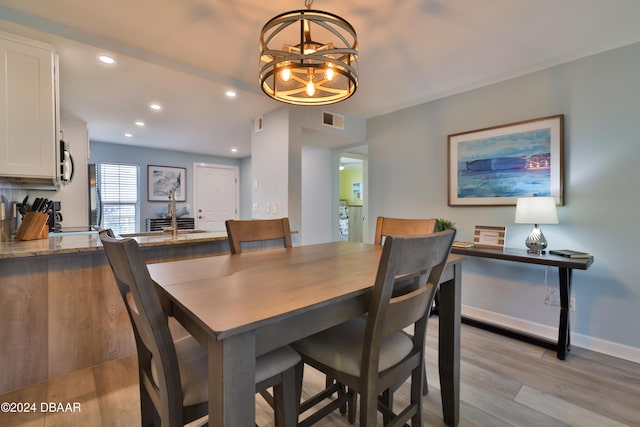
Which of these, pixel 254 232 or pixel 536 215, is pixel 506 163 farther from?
pixel 254 232

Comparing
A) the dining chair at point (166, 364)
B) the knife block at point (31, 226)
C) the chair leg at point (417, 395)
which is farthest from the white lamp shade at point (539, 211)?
the knife block at point (31, 226)

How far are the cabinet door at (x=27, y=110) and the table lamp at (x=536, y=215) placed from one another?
11.5 feet

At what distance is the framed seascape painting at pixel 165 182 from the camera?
547cm

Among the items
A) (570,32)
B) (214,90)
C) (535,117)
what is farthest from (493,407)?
(214,90)

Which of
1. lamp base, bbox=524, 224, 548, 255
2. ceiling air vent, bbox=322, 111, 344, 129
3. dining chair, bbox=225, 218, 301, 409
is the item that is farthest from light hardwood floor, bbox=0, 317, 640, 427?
ceiling air vent, bbox=322, 111, 344, 129

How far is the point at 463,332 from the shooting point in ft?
8.30

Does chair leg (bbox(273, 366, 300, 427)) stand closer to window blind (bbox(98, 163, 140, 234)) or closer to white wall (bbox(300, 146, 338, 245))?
white wall (bbox(300, 146, 338, 245))

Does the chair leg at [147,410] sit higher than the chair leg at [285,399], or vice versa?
the chair leg at [285,399]

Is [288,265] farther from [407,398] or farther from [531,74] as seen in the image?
Result: [531,74]

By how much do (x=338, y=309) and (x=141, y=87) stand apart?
2.90 m

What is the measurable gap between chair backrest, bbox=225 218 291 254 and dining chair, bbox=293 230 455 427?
77 cm

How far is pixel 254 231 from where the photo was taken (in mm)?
1786

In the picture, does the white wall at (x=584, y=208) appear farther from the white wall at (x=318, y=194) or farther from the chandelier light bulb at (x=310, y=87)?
the white wall at (x=318, y=194)

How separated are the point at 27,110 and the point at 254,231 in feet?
5.57
